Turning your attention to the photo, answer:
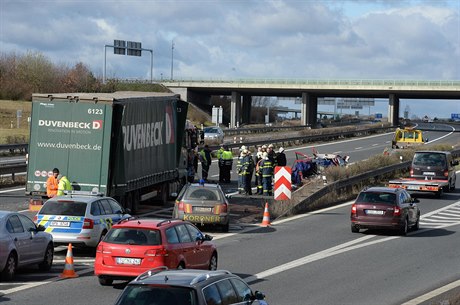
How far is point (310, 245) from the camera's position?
24266 mm

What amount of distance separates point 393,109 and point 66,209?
291 feet

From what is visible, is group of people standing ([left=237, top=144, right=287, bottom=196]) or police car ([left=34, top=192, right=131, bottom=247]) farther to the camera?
group of people standing ([left=237, top=144, right=287, bottom=196])

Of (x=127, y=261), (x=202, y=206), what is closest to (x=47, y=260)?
(x=127, y=261)

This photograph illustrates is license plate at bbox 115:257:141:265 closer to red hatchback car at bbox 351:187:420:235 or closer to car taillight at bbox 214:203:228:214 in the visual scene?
car taillight at bbox 214:203:228:214

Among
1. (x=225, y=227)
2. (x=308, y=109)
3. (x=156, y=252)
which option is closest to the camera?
(x=156, y=252)

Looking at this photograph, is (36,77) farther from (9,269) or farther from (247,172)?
(9,269)

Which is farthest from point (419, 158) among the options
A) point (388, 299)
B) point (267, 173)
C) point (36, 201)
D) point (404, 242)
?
point (388, 299)

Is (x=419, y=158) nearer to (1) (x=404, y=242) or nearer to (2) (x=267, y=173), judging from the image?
(2) (x=267, y=173)

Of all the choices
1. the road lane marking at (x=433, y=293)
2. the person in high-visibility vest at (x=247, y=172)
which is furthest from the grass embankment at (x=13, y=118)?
the road lane marking at (x=433, y=293)

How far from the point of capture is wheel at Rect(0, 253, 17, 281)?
56.3ft

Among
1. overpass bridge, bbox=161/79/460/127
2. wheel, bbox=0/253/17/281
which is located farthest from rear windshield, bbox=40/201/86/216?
overpass bridge, bbox=161/79/460/127

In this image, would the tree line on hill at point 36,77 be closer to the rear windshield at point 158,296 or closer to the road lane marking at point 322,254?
the road lane marking at point 322,254

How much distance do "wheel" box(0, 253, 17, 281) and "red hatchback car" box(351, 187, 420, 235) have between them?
40.0ft

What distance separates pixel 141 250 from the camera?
16.3m
